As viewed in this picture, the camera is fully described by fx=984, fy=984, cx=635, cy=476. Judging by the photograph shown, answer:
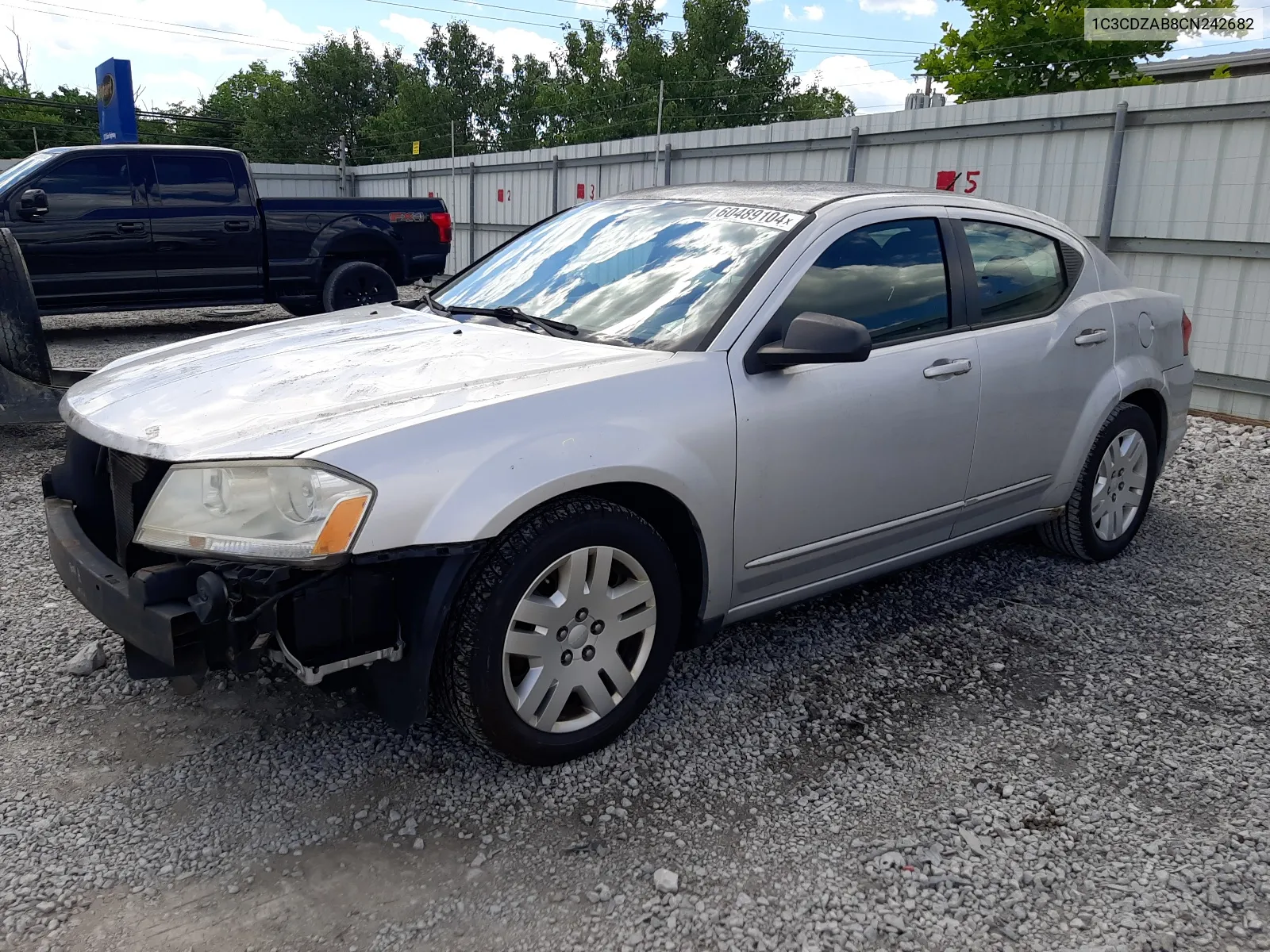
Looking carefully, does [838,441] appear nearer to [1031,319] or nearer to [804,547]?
[804,547]

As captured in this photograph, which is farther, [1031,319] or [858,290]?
[1031,319]

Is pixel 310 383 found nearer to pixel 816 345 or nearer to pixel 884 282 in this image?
pixel 816 345

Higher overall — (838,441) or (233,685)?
(838,441)

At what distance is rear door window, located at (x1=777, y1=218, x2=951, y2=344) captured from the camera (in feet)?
10.8

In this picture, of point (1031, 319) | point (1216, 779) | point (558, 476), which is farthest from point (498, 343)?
point (1216, 779)

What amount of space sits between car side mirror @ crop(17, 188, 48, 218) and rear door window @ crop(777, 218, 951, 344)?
900cm

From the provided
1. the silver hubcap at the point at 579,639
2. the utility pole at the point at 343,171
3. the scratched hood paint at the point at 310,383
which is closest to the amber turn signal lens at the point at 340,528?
the scratched hood paint at the point at 310,383

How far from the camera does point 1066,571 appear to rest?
4582mm

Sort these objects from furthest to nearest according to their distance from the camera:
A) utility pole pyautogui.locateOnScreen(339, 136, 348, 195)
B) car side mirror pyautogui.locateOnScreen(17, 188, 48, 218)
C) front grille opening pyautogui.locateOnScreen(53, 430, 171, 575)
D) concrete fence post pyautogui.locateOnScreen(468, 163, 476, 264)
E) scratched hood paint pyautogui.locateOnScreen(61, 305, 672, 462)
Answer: utility pole pyautogui.locateOnScreen(339, 136, 348, 195), concrete fence post pyautogui.locateOnScreen(468, 163, 476, 264), car side mirror pyautogui.locateOnScreen(17, 188, 48, 218), front grille opening pyautogui.locateOnScreen(53, 430, 171, 575), scratched hood paint pyautogui.locateOnScreen(61, 305, 672, 462)

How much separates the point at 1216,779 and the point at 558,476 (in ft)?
6.97

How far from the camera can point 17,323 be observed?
5355mm

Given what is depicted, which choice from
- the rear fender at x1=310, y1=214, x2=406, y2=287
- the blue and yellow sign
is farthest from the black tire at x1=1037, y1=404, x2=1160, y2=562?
the blue and yellow sign

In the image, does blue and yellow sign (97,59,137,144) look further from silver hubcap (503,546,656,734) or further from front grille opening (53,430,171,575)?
silver hubcap (503,546,656,734)

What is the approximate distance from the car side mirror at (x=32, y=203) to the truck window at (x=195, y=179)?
109 cm
